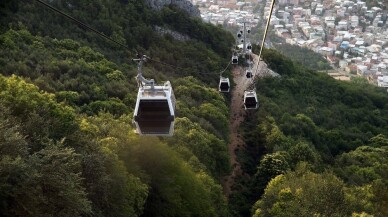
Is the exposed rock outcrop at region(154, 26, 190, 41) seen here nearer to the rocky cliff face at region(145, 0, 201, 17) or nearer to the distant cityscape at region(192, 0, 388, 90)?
the rocky cliff face at region(145, 0, 201, 17)

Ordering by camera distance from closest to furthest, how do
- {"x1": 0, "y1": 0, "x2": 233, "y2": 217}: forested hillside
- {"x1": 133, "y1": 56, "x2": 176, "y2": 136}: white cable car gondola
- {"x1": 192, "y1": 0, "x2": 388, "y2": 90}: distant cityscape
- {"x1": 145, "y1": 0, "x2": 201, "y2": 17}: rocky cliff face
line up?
{"x1": 133, "y1": 56, "x2": 176, "y2": 136}: white cable car gondola < {"x1": 0, "y1": 0, "x2": 233, "y2": 217}: forested hillside < {"x1": 145, "y1": 0, "x2": 201, "y2": 17}: rocky cliff face < {"x1": 192, "y1": 0, "x2": 388, "y2": 90}: distant cityscape

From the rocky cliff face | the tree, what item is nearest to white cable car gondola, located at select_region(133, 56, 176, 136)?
the tree

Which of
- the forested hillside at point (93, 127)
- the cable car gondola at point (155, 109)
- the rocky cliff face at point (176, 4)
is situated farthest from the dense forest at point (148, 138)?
the cable car gondola at point (155, 109)

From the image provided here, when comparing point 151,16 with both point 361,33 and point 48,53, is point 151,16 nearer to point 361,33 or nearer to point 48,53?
point 48,53

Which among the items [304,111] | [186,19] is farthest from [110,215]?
[186,19]

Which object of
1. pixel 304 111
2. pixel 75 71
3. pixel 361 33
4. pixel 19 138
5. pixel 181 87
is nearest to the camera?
pixel 19 138

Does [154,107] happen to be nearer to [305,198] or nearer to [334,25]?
[305,198]

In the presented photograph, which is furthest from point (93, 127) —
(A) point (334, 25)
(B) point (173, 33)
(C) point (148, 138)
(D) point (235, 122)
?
(A) point (334, 25)
